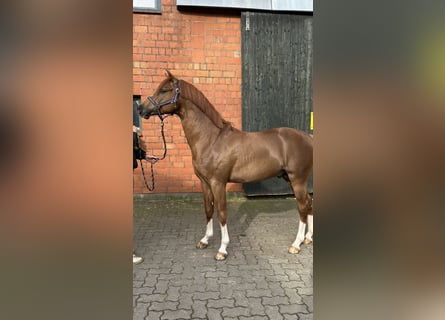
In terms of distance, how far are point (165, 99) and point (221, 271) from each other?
5.73ft

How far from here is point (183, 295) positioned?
7.63 feet

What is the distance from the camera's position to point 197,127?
3.21 m

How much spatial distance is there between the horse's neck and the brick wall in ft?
6.84

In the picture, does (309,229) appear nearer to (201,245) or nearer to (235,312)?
(201,245)

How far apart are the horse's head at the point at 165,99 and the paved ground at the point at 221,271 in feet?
4.85

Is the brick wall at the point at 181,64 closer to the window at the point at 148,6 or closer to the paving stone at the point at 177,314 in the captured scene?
the window at the point at 148,6

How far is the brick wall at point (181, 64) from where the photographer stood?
202 inches

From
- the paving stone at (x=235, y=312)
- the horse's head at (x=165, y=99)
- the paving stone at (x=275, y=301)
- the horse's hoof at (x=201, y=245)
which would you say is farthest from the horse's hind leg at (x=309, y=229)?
the horse's head at (x=165, y=99)

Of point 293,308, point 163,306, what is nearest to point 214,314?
point 163,306

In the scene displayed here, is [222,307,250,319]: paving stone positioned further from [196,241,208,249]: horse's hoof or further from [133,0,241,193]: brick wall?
[133,0,241,193]: brick wall
